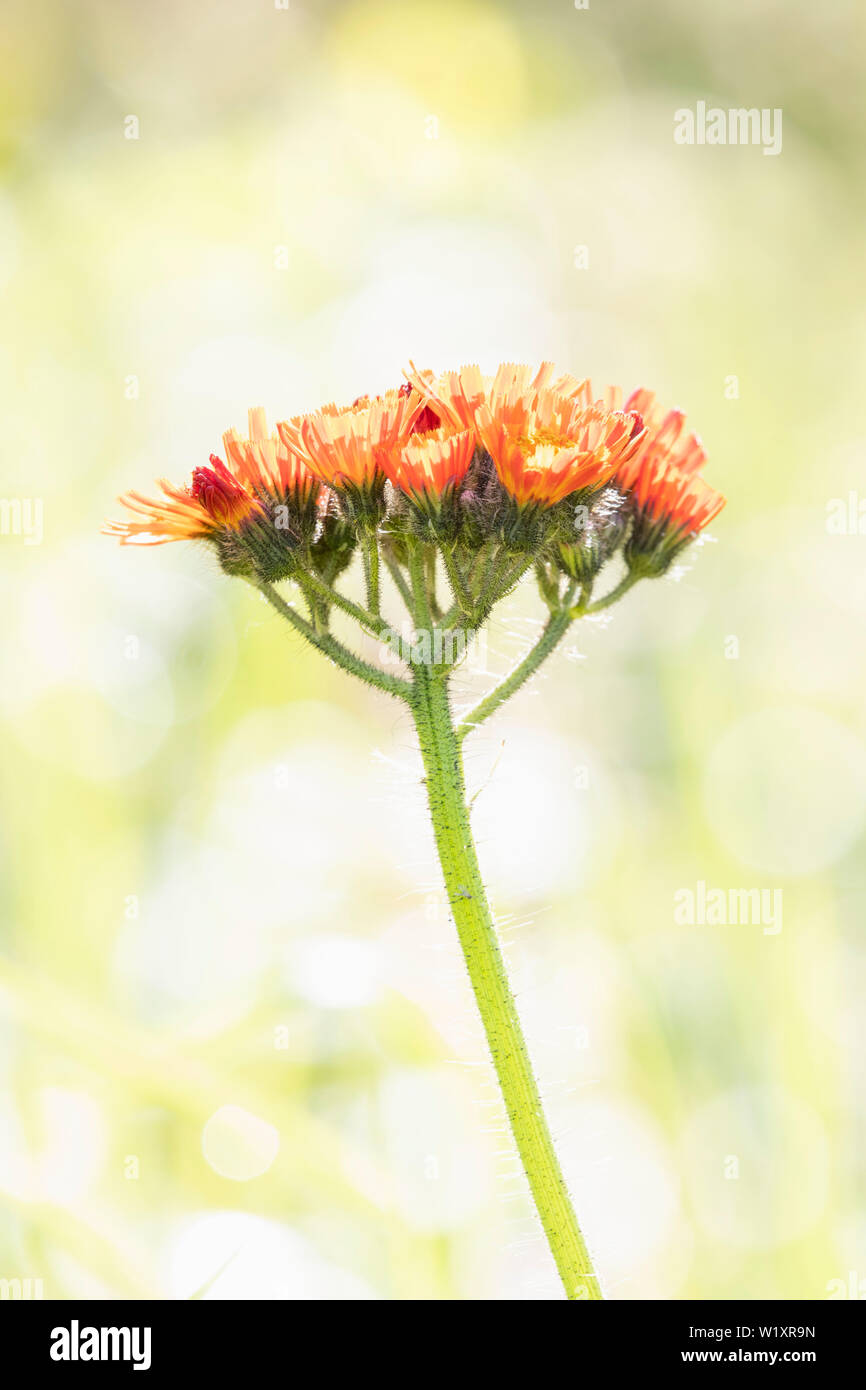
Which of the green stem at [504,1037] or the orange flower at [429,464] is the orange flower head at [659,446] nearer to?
the orange flower at [429,464]

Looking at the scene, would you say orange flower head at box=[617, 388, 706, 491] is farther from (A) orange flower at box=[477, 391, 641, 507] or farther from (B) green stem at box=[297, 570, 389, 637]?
(B) green stem at box=[297, 570, 389, 637]

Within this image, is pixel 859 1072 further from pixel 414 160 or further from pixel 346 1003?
pixel 414 160

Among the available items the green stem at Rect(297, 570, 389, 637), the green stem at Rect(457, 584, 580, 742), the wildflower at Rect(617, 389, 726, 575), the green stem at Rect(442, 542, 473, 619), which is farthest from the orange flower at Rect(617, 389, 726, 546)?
the green stem at Rect(297, 570, 389, 637)

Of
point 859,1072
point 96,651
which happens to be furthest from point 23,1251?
point 96,651

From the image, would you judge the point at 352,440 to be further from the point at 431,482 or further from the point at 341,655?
the point at 341,655

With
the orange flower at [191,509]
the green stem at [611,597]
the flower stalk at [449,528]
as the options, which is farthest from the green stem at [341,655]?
the green stem at [611,597]

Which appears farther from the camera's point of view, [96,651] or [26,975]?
[96,651]
